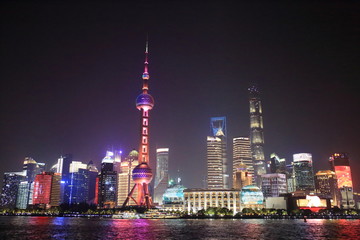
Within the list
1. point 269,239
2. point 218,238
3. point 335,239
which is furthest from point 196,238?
point 335,239

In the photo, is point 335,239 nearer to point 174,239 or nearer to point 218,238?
point 218,238

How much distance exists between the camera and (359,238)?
85.1 meters

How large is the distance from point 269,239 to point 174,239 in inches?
863

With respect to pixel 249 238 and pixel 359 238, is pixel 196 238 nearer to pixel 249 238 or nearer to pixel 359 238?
pixel 249 238

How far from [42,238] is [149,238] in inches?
961

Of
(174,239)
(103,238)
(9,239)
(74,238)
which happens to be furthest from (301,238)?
(9,239)

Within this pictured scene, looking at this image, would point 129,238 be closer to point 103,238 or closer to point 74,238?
point 103,238

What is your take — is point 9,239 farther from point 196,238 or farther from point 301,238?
point 301,238

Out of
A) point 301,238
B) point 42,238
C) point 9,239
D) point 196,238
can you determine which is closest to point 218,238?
point 196,238

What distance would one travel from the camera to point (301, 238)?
89562 millimetres

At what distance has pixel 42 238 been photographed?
8519 centimetres

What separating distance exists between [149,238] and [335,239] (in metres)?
43.0

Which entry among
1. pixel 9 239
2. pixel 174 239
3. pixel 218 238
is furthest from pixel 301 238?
pixel 9 239

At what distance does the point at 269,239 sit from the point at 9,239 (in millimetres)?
59276
